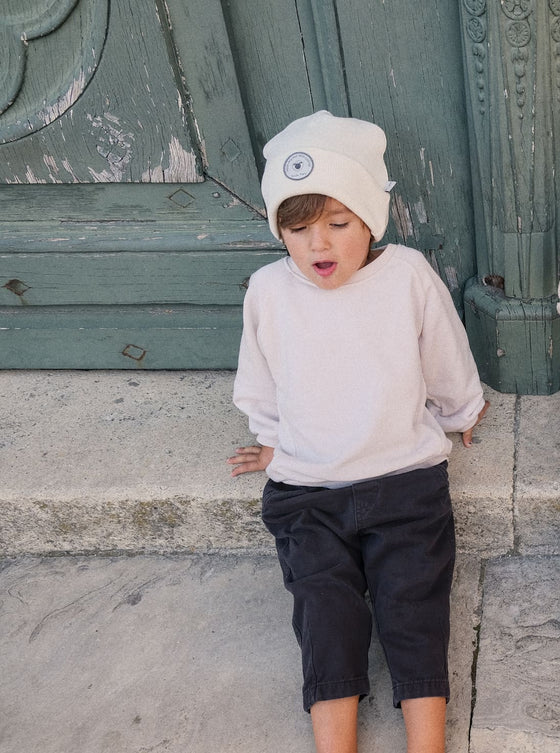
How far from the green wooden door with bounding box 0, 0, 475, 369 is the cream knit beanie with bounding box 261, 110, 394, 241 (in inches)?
11.6

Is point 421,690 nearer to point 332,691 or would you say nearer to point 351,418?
point 332,691

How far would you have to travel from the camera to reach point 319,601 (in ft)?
5.79

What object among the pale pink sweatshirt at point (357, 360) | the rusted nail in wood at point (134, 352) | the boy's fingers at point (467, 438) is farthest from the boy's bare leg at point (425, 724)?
the rusted nail in wood at point (134, 352)

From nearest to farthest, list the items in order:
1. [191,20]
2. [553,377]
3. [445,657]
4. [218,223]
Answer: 1. [445,657]
2. [191,20]
3. [553,377]
4. [218,223]

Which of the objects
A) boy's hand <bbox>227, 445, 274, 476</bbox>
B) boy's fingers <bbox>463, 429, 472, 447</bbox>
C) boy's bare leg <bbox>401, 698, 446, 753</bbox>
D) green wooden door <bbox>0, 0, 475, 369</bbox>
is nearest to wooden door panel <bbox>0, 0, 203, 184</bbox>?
green wooden door <bbox>0, 0, 475, 369</bbox>

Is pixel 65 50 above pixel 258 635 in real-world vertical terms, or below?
above

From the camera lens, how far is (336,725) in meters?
1.66

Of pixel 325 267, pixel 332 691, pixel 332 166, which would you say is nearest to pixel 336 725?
pixel 332 691

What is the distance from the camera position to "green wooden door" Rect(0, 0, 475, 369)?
Result: 204 centimetres

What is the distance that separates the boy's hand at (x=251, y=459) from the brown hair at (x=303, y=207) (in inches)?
23.6

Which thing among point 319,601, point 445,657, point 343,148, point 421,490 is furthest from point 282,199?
point 445,657

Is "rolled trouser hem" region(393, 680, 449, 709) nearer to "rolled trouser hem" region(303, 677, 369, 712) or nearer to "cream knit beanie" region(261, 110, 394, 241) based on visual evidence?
"rolled trouser hem" region(303, 677, 369, 712)

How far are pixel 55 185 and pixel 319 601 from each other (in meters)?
1.34

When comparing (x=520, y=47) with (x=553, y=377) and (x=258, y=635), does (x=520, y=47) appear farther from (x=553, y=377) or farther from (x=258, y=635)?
(x=258, y=635)
